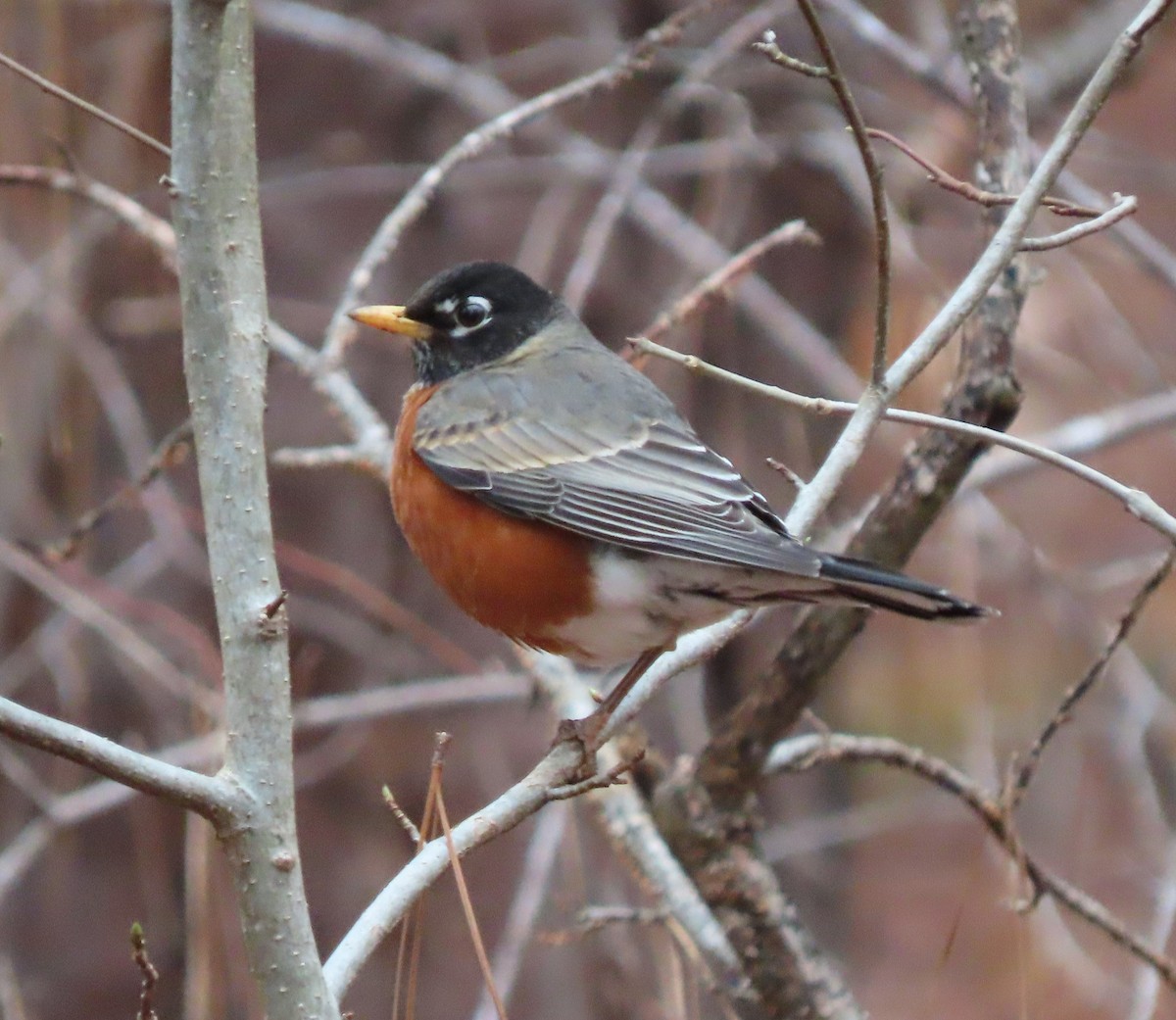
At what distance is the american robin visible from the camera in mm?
2244

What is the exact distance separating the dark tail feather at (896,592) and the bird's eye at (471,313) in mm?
1373

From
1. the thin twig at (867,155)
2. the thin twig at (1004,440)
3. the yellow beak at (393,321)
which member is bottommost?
the yellow beak at (393,321)

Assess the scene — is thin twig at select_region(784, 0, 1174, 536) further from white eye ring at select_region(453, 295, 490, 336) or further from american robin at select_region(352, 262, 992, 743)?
white eye ring at select_region(453, 295, 490, 336)

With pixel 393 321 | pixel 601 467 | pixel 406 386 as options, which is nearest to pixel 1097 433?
pixel 601 467

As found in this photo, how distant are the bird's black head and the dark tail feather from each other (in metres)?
1.37

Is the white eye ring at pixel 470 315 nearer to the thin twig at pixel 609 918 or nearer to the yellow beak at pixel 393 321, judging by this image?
the yellow beak at pixel 393 321

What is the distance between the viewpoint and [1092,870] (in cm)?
656

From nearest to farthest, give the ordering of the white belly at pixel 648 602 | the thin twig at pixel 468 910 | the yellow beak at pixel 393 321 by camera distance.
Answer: the thin twig at pixel 468 910 → the white belly at pixel 648 602 → the yellow beak at pixel 393 321

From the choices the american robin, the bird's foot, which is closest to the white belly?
the american robin

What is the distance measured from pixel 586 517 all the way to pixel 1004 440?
869 mm

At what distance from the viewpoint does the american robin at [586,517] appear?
2244 millimetres

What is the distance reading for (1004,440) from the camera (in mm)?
1819

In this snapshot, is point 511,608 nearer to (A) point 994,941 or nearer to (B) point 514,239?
(B) point 514,239

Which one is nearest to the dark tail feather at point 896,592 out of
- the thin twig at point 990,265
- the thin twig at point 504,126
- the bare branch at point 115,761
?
the thin twig at point 990,265
